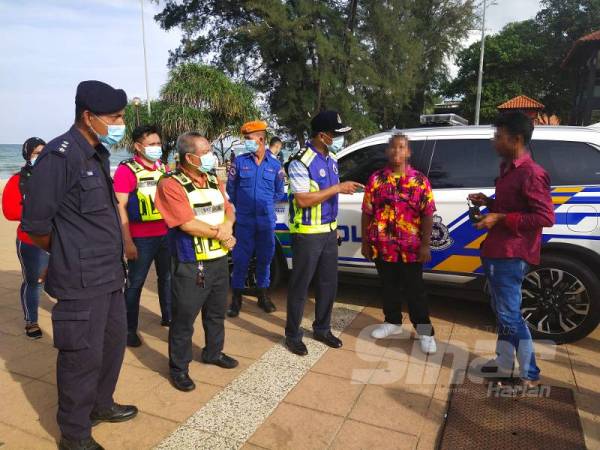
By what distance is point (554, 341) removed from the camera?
12.0 feet

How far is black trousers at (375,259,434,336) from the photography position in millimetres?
3537

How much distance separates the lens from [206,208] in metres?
2.86

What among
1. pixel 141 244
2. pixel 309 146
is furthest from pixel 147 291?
pixel 309 146

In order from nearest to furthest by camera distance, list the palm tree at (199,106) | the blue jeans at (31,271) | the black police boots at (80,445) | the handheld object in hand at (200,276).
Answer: the black police boots at (80,445), the handheld object in hand at (200,276), the blue jeans at (31,271), the palm tree at (199,106)

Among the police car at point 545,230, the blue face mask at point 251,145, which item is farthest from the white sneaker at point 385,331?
the blue face mask at point 251,145

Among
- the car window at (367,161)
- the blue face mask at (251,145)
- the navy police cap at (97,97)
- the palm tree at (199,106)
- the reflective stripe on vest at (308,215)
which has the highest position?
the palm tree at (199,106)

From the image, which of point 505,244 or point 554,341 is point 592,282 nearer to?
point 554,341

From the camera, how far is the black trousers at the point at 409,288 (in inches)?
139

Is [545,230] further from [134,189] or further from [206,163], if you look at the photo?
[134,189]

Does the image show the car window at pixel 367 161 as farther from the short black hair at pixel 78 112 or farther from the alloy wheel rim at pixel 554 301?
the short black hair at pixel 78 112

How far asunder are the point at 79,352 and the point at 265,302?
2448 millimetres

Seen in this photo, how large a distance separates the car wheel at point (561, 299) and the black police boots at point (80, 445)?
3.24 metres

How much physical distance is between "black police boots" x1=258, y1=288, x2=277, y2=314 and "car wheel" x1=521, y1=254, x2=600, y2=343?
233 cm

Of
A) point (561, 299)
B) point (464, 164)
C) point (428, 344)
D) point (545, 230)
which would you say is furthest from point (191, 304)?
point (561, 299)
